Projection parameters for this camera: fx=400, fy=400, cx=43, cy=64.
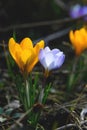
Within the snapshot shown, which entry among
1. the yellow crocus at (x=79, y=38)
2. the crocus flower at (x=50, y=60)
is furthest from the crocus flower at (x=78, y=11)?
the crocus flower at (x=50, y=60)

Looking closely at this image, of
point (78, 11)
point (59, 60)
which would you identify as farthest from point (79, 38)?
point (78, 11)

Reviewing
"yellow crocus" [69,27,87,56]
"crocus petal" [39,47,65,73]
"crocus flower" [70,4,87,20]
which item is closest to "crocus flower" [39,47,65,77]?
"crocus petal" [39,47,65,73]

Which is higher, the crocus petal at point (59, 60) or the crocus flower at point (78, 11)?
the crocus flower at point (78, 11)

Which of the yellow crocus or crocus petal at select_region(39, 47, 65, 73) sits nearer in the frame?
crocus petal at select_region(39, 47, 65, 73)

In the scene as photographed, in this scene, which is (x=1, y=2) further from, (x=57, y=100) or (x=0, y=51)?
(x=57, y=100)

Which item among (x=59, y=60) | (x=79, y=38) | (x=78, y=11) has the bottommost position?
(x=59, y=60)

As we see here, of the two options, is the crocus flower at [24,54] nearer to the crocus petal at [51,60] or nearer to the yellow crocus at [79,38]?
the crocus petal at [51,60]

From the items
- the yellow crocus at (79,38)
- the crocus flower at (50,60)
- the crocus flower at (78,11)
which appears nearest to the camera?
the crocus flower at (50,60)

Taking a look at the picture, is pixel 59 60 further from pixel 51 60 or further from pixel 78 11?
pixel 78 11

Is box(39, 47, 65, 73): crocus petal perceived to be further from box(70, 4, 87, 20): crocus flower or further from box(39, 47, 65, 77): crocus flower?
box(70, 4, 87, 20): crocus flower

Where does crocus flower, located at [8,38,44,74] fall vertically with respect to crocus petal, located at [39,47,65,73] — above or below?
above

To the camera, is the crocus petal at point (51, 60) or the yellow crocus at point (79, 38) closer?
the crocus petal at point (51, 60)
